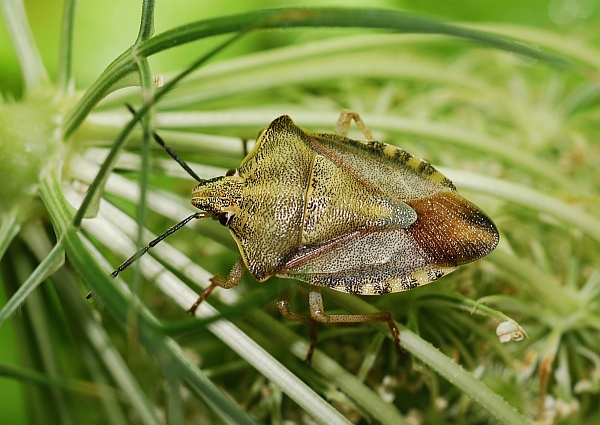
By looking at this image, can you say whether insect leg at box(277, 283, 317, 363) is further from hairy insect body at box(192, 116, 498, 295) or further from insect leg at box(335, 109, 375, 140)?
insect leg at box(335, 109, 375, 140)

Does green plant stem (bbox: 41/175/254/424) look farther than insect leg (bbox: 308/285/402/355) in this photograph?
No

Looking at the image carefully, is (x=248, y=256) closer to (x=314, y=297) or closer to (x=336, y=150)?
(x=314, y=297)

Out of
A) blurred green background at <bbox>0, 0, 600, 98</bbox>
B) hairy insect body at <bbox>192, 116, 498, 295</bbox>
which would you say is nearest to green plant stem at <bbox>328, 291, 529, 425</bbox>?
hairy insect body at <bbox>192, 116, 498, 295</bbox>

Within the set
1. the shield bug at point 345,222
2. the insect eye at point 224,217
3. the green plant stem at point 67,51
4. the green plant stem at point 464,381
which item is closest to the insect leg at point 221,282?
the shield bug at point 345,222

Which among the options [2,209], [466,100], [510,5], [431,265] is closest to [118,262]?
[2,209]

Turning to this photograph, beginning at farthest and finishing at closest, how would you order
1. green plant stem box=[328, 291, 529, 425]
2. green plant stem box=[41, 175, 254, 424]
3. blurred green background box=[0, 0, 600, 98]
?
blurred green background box=[0, 0, 600, 98], green plant stem box=[328, 291, 529, 425], green plant stem box=[41, 175, 254, 424]

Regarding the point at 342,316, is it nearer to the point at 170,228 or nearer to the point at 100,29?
the point at 170,228

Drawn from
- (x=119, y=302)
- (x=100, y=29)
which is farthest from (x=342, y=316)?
(x=100, y=29)

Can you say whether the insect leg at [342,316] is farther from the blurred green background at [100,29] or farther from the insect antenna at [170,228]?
the blurred green background at [100,29]
